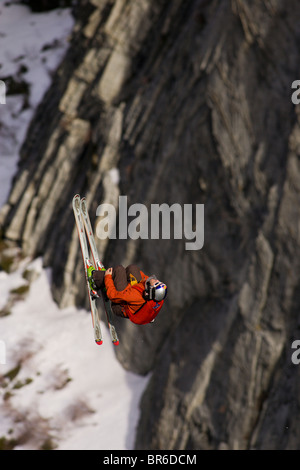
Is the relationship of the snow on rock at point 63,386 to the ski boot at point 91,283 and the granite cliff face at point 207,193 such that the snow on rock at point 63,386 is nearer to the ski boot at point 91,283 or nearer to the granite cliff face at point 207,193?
the granite cliff face at point 207,193

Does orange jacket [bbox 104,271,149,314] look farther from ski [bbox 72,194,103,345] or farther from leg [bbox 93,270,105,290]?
ski [bbox 72,194,103,345]

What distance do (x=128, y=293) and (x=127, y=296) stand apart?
7cm

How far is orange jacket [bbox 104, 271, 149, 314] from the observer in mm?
10461

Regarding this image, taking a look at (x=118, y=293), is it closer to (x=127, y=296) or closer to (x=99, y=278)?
(x=127, y=296)

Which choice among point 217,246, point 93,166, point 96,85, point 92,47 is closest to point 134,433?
point 217,246

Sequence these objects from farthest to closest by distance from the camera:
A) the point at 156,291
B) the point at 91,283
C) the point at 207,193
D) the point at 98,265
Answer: the point at 207,193 < the point at 98,265 < the point at 91,283 < the point at 156,291

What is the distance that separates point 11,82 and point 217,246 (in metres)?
27.0

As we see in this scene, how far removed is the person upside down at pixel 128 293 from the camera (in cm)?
1046

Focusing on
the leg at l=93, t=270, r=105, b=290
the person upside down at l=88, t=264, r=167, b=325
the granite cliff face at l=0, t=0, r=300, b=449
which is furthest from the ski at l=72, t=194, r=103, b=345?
the granite cliff face at l=0, t=0, r=300, b=449

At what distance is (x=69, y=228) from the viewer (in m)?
29.4

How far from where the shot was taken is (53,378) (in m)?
26.8

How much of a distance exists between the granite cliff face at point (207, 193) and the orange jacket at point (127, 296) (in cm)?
865

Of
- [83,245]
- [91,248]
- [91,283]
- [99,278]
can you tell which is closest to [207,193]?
[83,245]

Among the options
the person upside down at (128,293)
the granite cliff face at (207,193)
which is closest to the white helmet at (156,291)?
the person upside down at (128,293)
